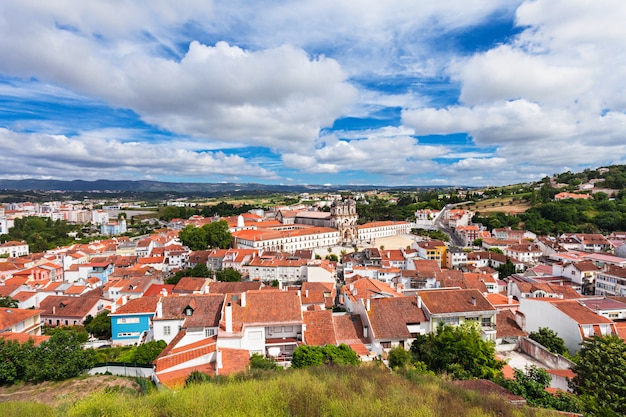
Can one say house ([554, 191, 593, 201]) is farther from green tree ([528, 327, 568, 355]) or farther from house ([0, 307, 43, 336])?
house ([0, 307, 43, 336])

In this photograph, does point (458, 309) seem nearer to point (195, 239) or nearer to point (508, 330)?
point (508, 330)

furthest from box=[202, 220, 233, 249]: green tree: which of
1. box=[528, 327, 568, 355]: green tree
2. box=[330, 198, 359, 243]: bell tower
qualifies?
box=[528, 327, 568, 355]: green tree

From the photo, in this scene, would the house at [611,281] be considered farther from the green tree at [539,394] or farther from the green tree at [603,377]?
the green tree at [539,394]

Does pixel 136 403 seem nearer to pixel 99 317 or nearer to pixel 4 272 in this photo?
pixel 99 317

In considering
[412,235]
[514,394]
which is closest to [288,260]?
[514,394]

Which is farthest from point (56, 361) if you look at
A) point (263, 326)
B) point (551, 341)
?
point (551, 341)

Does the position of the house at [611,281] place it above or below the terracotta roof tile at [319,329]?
below

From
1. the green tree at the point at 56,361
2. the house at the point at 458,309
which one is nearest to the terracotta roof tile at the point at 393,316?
the house at the point at 458,309
